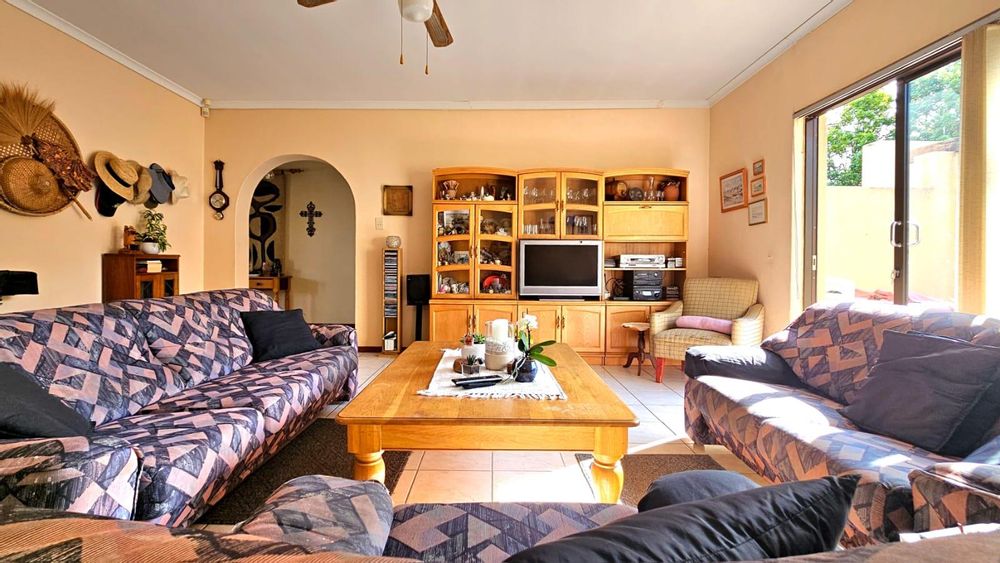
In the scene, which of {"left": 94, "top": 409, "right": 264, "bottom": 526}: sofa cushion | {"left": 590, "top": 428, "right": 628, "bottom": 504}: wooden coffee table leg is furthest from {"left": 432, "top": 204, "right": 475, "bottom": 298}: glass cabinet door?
{"left": 590, "top": 428, "right": 628, "bottom": 504}: wooden coffee table leg

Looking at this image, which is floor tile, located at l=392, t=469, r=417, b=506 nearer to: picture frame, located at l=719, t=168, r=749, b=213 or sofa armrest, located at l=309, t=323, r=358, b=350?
sofa armrest, located at l=309, t=323, r=358, b=350

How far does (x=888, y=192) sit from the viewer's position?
2.69m

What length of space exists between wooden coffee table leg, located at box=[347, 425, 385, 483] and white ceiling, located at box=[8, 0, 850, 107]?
112 inches

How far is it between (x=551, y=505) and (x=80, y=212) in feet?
14.4

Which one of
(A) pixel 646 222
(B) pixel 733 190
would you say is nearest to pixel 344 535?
(A) pixel 646 222

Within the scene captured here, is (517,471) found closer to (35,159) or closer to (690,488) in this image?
(690,488)

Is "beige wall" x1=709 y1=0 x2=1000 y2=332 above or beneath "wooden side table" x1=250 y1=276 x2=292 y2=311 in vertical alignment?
above

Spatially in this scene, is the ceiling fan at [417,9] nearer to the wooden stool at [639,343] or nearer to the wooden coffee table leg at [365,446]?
the wooden coffee table leg at [365,446]

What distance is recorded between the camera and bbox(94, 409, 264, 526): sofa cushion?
1.32 meters

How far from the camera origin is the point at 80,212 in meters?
3.46

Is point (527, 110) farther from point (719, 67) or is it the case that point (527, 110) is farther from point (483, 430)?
point (483, 430)

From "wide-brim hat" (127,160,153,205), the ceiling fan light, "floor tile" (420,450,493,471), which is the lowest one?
"floor tile" (420,450,493,471)

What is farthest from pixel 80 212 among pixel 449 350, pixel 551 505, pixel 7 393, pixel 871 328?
pixel 871 328

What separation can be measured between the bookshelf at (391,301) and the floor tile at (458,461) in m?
2.57
